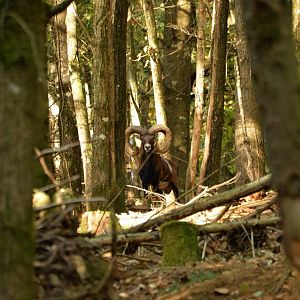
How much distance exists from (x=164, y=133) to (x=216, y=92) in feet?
12.2

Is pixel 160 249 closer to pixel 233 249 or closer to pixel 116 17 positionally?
pixel 233 249

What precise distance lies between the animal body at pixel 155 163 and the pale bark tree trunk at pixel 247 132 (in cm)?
554

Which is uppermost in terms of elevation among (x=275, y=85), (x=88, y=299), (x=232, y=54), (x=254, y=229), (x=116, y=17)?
(x=232, y=54)

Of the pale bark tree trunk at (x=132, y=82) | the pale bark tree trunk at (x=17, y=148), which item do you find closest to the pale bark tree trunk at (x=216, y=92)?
the pale bark tree trunk at (x=132, y=82)

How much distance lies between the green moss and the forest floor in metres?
0.16

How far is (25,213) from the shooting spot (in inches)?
176

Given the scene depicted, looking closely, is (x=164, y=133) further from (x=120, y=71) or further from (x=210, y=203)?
(x=210, y=203)

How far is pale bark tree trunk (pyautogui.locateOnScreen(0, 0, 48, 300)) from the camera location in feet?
14.5

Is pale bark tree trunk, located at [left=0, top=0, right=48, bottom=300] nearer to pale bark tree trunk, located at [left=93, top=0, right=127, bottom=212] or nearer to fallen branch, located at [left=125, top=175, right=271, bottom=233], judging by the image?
fallen branch, located at [left=125, top=175, right=271, bottom=233]

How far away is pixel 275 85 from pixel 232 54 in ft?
71.2

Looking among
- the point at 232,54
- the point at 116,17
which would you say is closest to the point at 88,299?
the point at 116,17

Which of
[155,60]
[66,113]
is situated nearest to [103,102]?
[66,113]

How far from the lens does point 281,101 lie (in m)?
4.20

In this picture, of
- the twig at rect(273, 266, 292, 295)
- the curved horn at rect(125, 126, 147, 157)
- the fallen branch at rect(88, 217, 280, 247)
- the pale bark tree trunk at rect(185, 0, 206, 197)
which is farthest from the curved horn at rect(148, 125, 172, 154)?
the twig at rect(273, 266, 292, 295)
